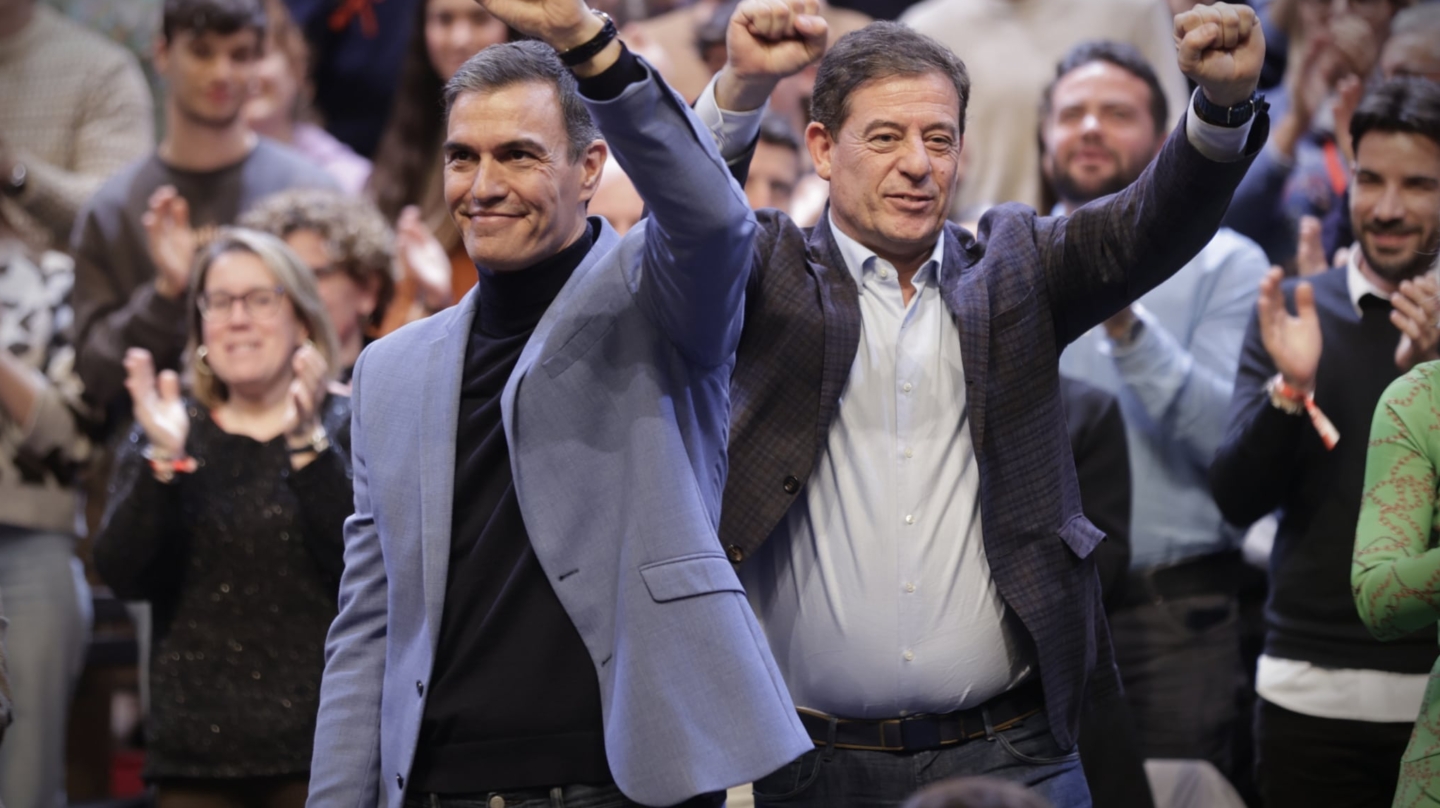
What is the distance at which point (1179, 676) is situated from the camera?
3.94 m

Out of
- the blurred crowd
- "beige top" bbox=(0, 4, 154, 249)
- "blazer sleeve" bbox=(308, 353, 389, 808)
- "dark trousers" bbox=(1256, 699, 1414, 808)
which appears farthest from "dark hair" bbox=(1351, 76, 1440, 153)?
"beige top" bbox=(0, 4, 154, 249)

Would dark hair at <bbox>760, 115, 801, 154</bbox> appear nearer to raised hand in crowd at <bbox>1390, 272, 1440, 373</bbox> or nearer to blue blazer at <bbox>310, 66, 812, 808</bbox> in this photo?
raised hand in crowd at <bbox>1390, 272, 1440, 373</bbox>

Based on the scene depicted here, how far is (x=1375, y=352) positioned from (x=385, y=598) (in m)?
2.21

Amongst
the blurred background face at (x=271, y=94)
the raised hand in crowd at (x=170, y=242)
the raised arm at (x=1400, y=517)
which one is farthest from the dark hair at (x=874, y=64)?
the blurred background face at (x=271, y=94)

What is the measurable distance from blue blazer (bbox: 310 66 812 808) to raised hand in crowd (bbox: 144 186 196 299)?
2015 millimetres

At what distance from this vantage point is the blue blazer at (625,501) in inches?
91.6

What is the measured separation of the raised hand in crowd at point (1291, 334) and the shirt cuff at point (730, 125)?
4.03 ft

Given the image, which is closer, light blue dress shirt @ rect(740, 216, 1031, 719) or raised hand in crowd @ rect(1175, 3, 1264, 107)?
raised hand in crowd @ rect(1175, 3, 1264, 107)

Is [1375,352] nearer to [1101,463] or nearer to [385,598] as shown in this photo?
[1101,463]

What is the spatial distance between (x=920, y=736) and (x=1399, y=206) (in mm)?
1740

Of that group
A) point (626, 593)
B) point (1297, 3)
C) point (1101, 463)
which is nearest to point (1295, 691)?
point (1101, 463)

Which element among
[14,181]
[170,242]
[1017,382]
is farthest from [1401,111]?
[14,181]

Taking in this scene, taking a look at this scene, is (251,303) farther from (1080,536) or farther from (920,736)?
(1080,536)

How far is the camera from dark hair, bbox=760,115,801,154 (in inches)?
192
